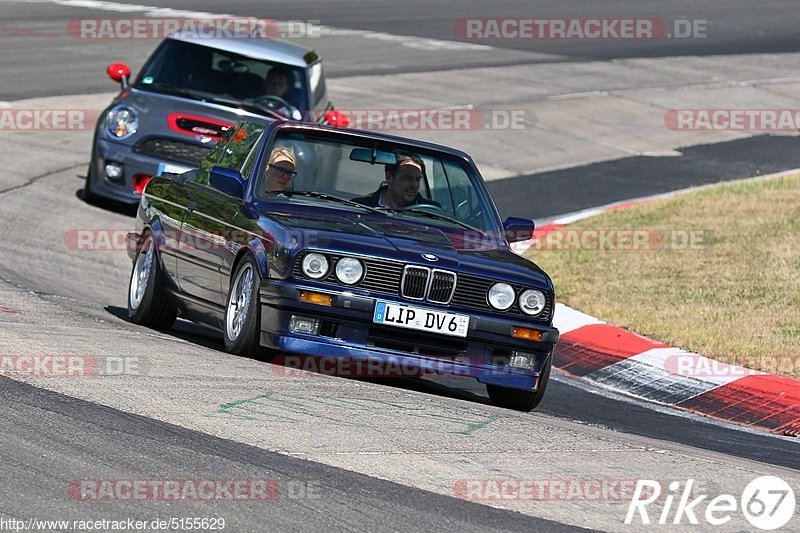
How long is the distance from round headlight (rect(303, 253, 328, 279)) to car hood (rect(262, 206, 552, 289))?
5 cm

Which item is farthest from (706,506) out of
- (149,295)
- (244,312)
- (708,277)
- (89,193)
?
(89,193)

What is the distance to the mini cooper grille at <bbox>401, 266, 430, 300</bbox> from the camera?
26.2ft

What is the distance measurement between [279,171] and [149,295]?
4.50ft

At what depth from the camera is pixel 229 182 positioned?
8891mm

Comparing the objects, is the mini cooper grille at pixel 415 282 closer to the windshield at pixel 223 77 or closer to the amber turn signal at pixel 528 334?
the amber turn signal at pixel 528 334

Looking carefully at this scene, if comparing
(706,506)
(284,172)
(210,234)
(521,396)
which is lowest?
(521,396)

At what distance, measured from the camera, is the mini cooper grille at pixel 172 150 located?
1423 centimetres

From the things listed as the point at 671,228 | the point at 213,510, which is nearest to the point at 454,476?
the point at 213,510

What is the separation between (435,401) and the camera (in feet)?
25.0

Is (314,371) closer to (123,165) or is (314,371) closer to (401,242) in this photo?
(401,242)

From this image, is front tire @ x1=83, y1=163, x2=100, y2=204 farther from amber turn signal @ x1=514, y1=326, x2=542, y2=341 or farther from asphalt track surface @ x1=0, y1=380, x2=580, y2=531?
asphalt track surface @ x1=0, y1=380, x2=580, y2=531

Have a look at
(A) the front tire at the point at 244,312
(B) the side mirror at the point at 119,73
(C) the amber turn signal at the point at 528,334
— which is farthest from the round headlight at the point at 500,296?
(B) the side mirror at the point at 119,73

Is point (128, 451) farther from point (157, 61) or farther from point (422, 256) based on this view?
point (157, 61)

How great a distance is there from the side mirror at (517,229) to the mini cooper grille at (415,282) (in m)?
1.40
